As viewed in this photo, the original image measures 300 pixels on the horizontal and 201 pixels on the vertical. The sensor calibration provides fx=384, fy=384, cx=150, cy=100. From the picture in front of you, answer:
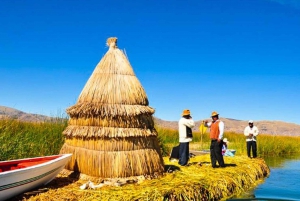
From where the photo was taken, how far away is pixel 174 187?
303 inches

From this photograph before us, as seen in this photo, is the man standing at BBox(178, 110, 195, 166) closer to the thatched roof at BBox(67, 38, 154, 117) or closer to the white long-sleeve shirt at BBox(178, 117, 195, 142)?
the white long-sleeve shirt at BBox(178, 117, 195, 142)

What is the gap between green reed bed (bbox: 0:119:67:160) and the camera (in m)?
9.51

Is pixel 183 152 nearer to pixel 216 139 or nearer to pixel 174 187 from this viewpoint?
pixel 216 139

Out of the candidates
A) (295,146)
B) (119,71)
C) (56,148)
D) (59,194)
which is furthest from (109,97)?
(295,146)

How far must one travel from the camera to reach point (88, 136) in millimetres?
8312

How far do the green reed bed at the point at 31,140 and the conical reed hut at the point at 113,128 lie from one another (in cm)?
150

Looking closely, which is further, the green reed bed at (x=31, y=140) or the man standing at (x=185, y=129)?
the man standing at (x=185, y=129)

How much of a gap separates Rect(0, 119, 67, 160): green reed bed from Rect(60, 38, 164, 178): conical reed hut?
1.50 m

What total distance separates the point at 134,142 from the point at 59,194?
209 cm

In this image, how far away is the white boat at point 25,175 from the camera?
20.9ft

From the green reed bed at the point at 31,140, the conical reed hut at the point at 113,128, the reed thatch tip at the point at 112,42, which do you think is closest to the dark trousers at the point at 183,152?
the conical reed hut at the point at 113,128

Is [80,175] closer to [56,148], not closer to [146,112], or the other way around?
[146,112]

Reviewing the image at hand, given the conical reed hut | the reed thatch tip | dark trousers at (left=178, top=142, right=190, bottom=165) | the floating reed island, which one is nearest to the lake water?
the floating reed island

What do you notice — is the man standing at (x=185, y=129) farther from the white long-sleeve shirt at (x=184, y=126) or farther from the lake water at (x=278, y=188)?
the lake water at (x=278, y=188)
